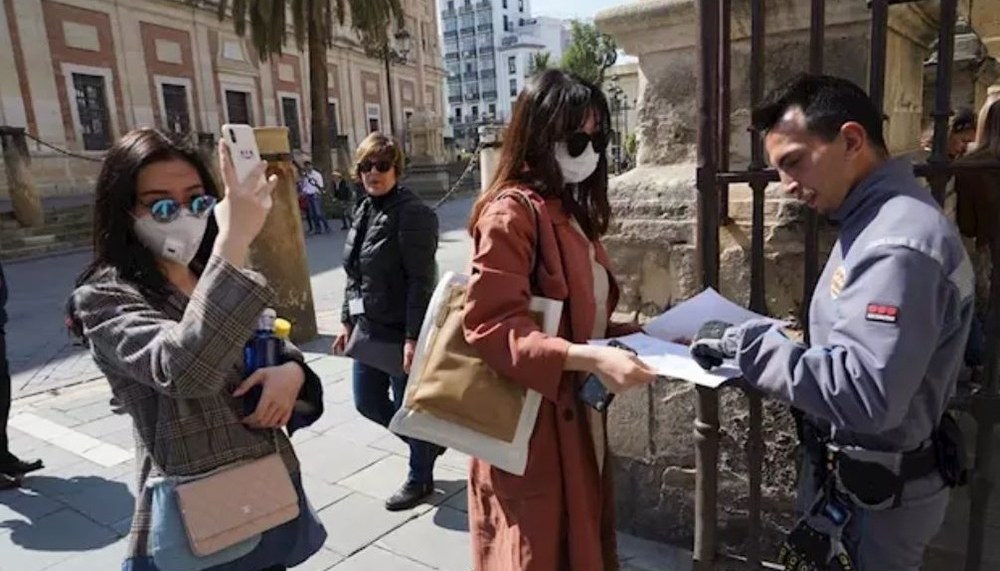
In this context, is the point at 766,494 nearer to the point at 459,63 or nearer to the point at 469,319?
the point at 469,319

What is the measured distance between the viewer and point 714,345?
4.99 feet

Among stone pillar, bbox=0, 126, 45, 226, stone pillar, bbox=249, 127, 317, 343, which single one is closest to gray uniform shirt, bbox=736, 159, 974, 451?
stone pillar, bbox=249, 127, 317, 343

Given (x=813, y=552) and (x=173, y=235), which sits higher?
(x=173, y=235)

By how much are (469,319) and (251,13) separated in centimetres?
2089

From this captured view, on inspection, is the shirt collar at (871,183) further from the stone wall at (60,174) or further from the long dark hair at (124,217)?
the stone wall at (60,174)

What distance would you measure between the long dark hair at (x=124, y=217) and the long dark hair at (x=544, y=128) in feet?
2.69

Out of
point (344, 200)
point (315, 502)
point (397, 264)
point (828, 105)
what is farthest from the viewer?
point (344, 200)

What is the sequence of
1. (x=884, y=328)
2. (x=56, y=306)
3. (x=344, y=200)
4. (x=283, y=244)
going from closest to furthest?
(x=884, y=328)
(x=283, y=244)
(x=56, y=306)
(x=344, y=200)

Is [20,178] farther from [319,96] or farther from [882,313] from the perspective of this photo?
[882,313]

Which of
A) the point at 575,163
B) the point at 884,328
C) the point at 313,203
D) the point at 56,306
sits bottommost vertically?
the point at 56,306

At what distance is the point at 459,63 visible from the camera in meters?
94.6

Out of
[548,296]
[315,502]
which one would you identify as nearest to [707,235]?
[548,296]

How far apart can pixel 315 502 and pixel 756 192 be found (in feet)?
8.76

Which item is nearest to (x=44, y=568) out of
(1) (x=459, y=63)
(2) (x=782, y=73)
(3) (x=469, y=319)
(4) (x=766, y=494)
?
(3) (x=469, y=319)
